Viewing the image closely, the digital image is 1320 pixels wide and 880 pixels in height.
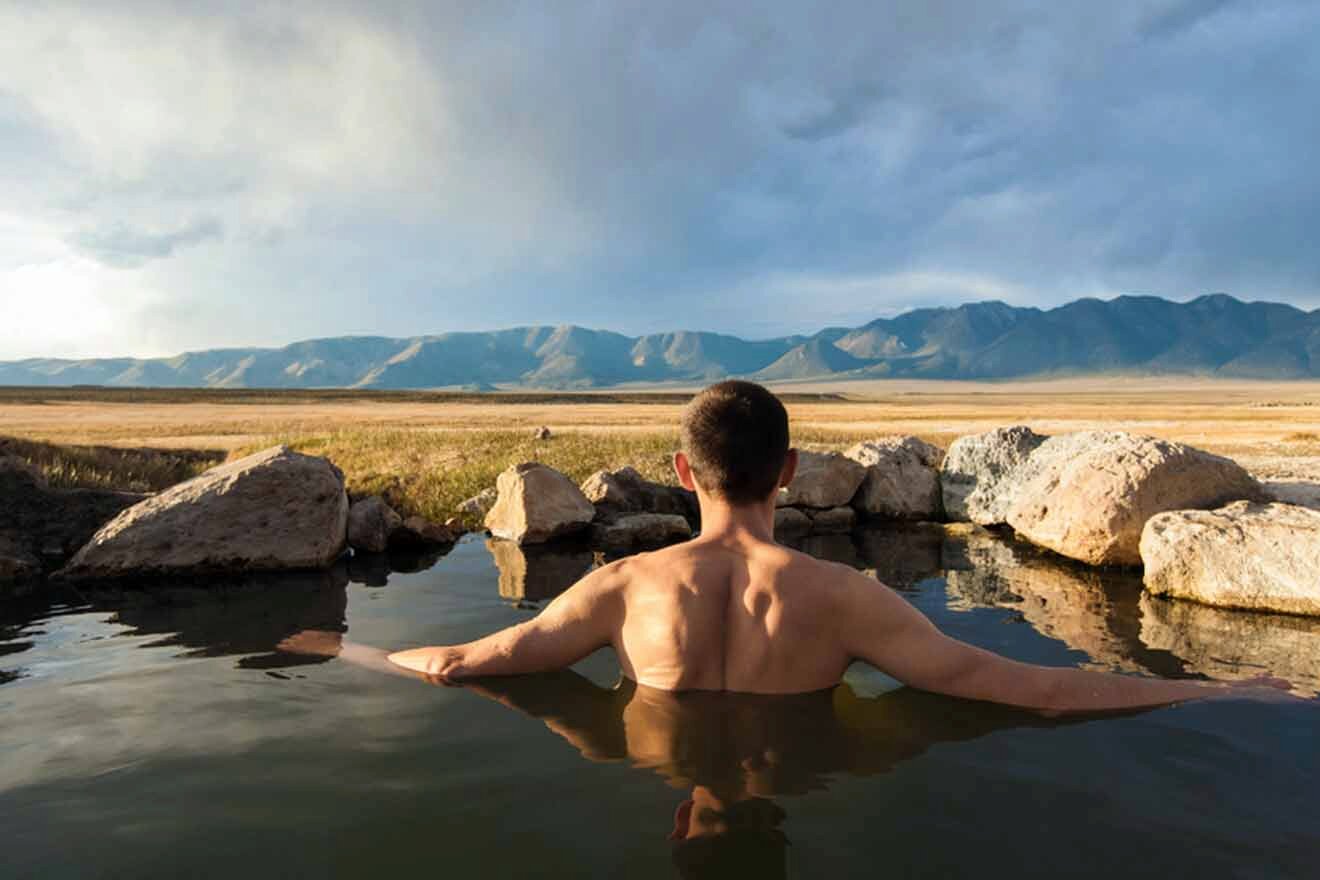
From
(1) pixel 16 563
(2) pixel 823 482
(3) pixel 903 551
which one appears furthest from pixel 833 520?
(1) pixel 16 563

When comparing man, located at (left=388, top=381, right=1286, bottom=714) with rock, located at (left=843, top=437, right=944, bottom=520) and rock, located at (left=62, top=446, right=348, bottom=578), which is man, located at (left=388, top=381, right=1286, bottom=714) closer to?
rock, located at (left=62, top=446, right=348, bottom=578)


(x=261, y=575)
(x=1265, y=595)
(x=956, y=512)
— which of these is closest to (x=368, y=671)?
(x=261, y=575)

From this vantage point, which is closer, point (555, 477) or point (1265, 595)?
point (1265, 595)

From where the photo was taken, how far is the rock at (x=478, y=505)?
547 inches

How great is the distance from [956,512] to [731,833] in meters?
11.6

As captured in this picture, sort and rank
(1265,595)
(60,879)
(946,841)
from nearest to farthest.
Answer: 1. (60,879)
2. (946,841)
3. (1265,595)

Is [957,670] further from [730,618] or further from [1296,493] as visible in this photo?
[1296,493]

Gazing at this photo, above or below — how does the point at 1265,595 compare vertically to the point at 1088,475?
below

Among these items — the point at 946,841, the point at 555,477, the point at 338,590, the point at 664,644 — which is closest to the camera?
the point at 946,841

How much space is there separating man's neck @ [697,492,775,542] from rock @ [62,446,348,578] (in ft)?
25.3

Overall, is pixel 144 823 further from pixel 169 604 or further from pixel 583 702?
pixel 169 604

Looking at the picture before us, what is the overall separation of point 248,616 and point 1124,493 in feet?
34.1

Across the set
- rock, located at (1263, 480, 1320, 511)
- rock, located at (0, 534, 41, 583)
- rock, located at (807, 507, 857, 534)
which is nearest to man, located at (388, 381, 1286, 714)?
rock, located at (1263, 480, 1320, 511)

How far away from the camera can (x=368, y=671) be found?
228 inches
